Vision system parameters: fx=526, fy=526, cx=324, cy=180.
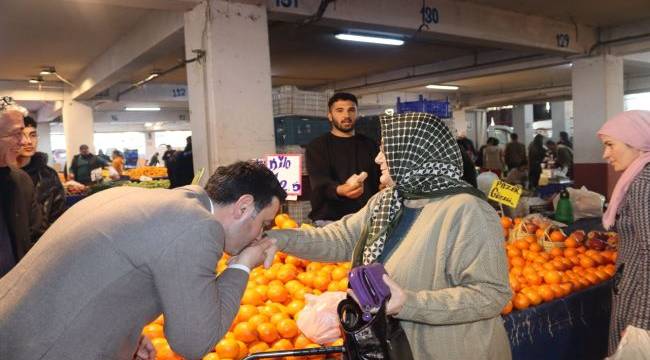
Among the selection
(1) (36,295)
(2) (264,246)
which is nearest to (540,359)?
(2) (264,246)

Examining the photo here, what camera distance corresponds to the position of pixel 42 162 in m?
3.96

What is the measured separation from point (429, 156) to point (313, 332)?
86 centimetres

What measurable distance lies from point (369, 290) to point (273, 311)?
1.06 meters

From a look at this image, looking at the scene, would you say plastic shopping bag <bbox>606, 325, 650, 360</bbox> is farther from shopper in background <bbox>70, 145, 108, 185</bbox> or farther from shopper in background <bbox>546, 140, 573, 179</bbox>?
shopper in background <bbox>546, 140, 573, 179</bbox>

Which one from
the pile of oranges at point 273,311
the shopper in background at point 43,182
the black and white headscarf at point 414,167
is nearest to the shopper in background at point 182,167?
the shopper in background at point 43,182

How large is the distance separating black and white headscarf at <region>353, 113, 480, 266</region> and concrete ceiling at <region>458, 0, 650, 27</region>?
6416mm

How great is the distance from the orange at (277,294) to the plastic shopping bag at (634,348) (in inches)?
58.7

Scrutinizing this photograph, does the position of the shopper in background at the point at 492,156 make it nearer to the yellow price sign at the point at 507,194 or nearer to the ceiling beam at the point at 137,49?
the ceiling beam at the point at 137,49

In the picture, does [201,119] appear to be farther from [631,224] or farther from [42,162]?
[631,224]

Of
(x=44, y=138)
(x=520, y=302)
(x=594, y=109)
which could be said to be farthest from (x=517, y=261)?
(x=44, y=138)

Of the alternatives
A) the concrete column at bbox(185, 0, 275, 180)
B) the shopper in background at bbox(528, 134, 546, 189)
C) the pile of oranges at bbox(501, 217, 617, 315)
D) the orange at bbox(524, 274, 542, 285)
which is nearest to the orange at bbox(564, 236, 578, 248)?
the pile of oranges at bbox(501, 217, 617, 315)

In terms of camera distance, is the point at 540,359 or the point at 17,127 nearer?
the point at 17,127

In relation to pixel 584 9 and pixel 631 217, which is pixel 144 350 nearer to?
pixel 631 217

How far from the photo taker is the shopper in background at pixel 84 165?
1141 cm
